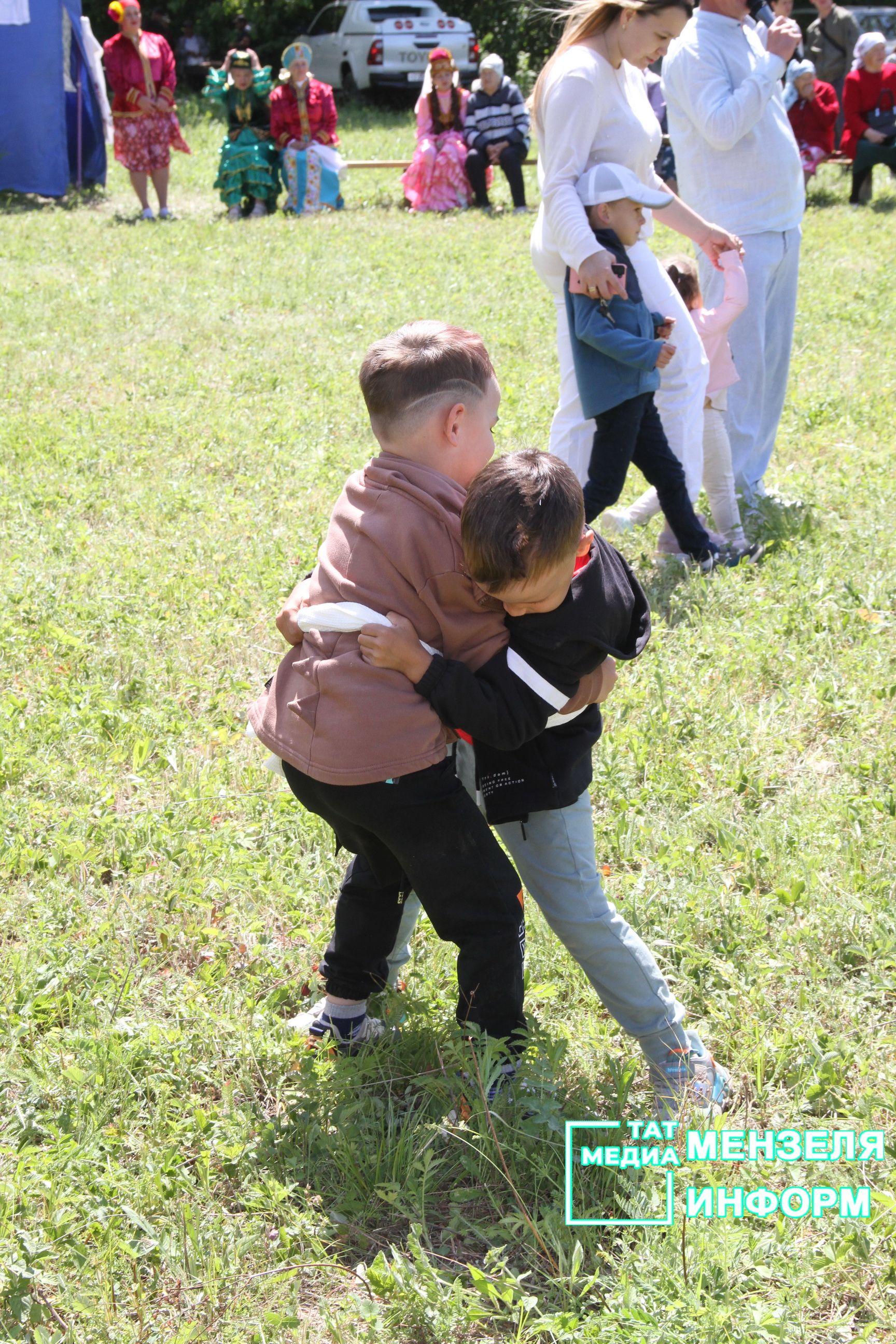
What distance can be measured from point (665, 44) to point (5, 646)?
3.09 metres

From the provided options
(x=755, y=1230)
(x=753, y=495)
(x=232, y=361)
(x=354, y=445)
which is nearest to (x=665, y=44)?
(x=753, y=495)

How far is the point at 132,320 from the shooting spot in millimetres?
8711

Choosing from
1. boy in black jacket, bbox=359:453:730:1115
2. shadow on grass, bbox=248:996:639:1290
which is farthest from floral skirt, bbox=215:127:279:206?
shadow on grass, bbox=248:996:639:1290

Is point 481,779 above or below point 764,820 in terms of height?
above

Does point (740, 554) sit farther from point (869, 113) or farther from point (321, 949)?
point (869, 113)

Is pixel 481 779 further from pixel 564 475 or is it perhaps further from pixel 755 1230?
pixel 755 1230

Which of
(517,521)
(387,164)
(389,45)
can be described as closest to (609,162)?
(517,521)

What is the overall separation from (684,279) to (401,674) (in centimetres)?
335

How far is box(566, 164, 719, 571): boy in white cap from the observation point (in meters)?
4.07

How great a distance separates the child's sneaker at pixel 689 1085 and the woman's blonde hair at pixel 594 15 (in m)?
3.17

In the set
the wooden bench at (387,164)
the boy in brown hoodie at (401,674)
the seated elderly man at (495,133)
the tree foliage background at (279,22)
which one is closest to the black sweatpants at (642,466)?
the boy in brown hoodie at (401,674)

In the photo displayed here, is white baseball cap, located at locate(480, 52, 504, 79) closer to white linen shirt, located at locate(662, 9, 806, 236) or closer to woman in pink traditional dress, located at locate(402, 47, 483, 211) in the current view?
woman in pink traditional dress, located at locate(402, 47, 483, 211)

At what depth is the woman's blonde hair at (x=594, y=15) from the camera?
3.99 meters

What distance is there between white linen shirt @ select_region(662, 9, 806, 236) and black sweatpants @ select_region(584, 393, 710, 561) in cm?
111
